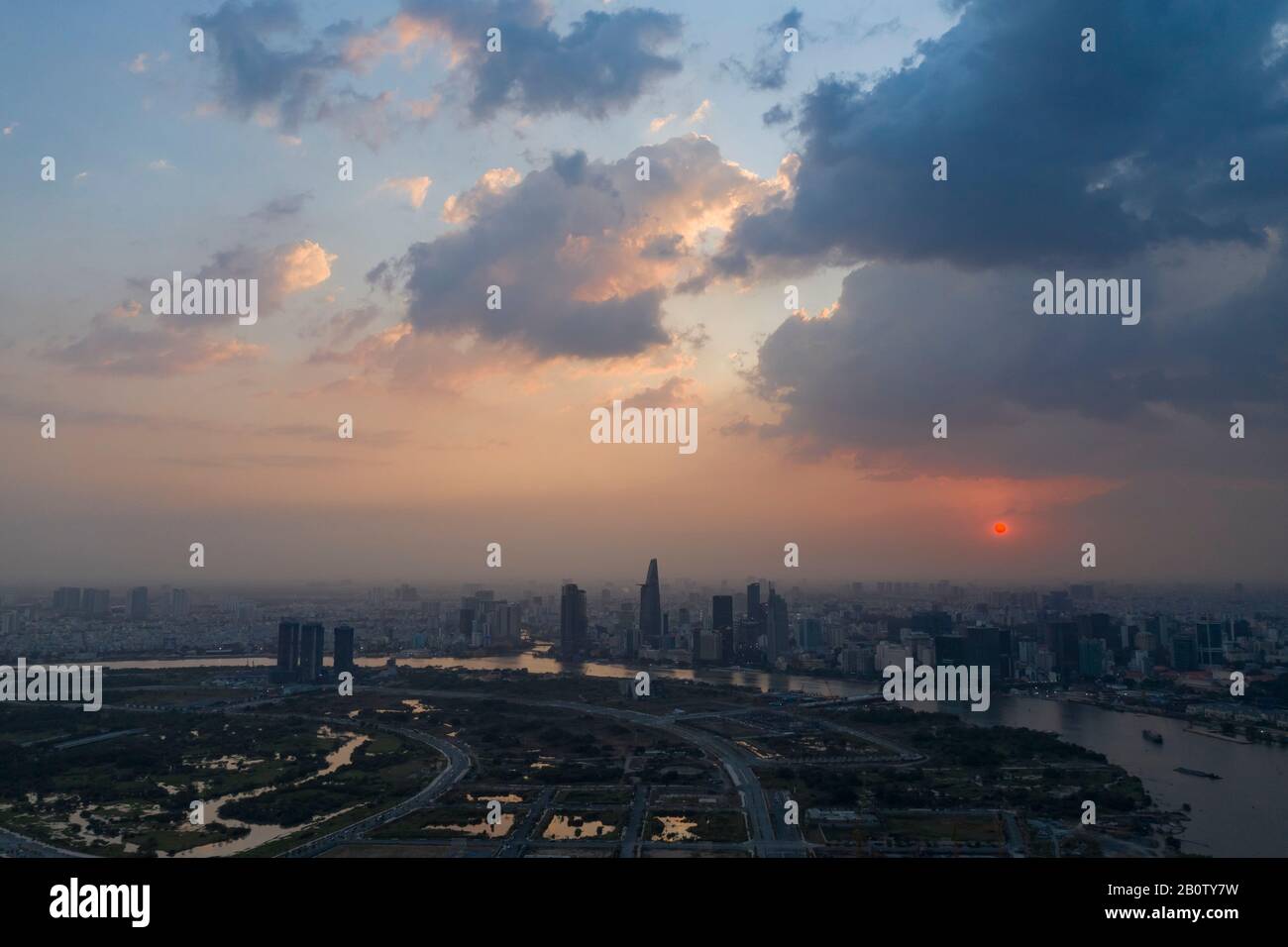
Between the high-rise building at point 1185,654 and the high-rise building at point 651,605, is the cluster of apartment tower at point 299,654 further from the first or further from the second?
the high-rise building at point 1185,654

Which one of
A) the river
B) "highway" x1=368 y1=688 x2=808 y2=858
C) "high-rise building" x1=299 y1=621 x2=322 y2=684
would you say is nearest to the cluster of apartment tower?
"high-rise building" x1=299 y1=621 x2=322 y2=684

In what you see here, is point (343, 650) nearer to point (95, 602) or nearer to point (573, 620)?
point (573, 620)

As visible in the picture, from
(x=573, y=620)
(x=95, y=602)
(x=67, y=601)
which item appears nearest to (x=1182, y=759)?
(x=573, y=620)

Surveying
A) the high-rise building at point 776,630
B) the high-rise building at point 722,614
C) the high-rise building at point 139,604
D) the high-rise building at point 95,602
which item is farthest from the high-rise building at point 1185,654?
the high-rise building at point 95,602
